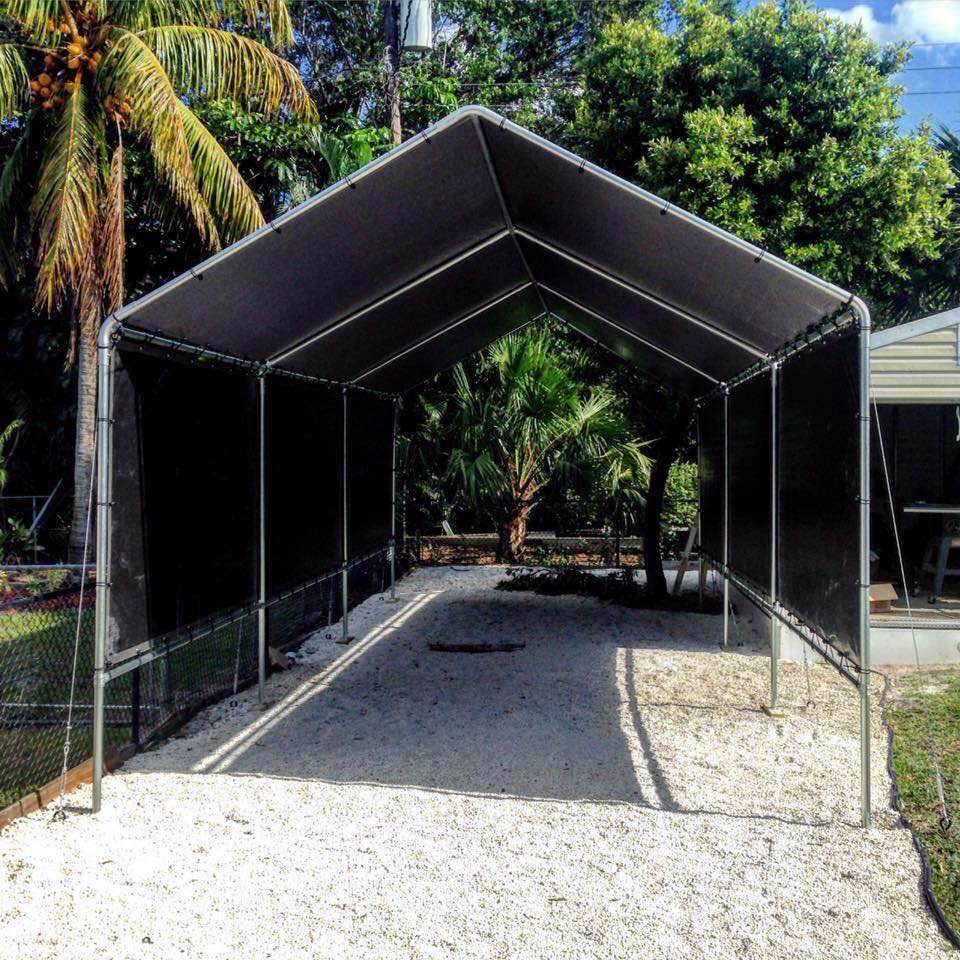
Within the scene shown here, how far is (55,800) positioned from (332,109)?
17.3 m

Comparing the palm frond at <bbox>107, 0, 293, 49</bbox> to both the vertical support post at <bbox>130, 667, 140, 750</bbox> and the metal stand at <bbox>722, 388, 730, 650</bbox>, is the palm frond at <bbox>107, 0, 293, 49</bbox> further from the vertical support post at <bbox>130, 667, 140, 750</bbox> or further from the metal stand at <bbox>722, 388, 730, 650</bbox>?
the vertical support post at <bbox>130, 667, 140, 750</bbox>

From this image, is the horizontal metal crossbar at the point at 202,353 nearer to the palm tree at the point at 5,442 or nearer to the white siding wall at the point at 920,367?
the white siding wall at the point at 920,367

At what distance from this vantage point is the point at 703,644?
945 cm

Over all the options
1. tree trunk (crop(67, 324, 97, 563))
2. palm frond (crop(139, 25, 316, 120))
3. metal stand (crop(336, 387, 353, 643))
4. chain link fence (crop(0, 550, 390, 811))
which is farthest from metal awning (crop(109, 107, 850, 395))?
tree trunk (crop(67, 324, 97, 563))

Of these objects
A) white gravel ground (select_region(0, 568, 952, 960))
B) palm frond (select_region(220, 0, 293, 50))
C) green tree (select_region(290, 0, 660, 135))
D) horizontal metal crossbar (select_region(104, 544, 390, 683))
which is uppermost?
green tree (select_region(290, 0, 660, 135))

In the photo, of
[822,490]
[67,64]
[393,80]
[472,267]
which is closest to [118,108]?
[67,64]

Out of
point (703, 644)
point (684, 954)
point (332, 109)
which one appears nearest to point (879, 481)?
point (703, 644)

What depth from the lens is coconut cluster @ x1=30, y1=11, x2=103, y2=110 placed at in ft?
36.4

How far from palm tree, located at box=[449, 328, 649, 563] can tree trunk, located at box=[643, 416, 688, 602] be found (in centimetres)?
148

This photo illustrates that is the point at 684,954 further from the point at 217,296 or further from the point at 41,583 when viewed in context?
the point at 41,583

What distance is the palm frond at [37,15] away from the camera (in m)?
10.3

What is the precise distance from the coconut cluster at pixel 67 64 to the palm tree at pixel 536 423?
5483 mm

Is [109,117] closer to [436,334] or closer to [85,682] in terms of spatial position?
[436,334]

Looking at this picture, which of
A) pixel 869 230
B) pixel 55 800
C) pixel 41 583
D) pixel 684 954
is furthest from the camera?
pixel 869 230
